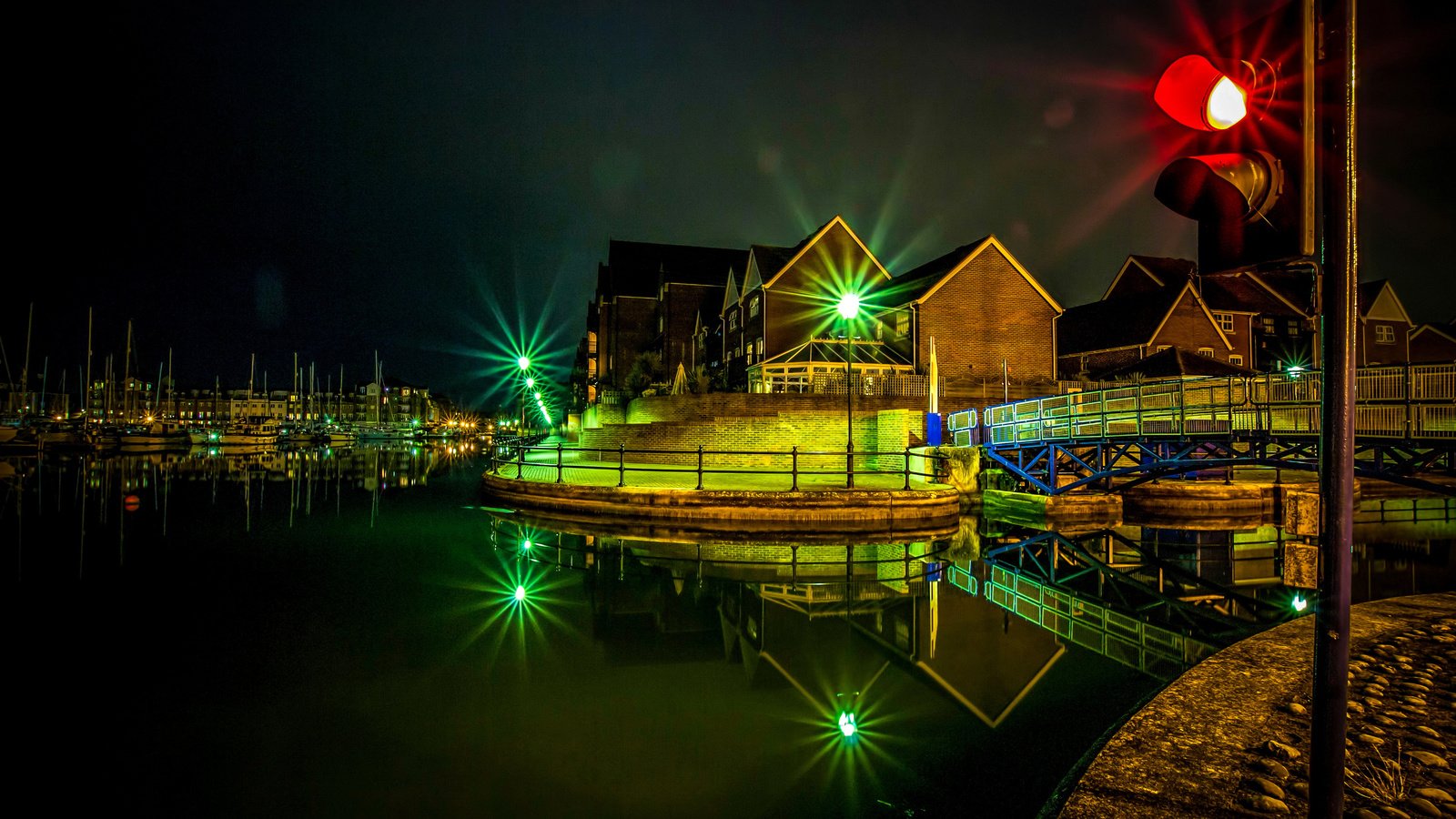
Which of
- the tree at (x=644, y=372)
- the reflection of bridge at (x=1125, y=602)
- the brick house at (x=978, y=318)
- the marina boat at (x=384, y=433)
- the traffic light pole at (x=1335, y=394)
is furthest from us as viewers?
the marina boat at (x=384, y=433)

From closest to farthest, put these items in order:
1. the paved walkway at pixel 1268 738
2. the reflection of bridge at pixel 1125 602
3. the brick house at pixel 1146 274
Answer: the paved walkway at pixel 1268 738 < the reflection of bridge at pixel 1125 602 < the brick house at pixel 1146 274

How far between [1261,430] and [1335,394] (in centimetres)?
1447

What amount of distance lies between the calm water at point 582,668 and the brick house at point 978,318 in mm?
20790

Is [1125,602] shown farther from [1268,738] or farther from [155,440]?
[155,440]

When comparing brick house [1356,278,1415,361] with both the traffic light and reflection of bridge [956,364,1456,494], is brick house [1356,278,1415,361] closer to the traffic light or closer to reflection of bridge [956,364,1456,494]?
reflection of bridge [956,364,1456,494]

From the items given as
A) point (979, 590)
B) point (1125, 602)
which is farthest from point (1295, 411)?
point (979, 590)

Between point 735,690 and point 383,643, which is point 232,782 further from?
point 735,690

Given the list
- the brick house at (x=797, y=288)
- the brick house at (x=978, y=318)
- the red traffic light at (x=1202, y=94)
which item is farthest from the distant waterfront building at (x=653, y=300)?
the red traffic light at (x=1202, y=94)

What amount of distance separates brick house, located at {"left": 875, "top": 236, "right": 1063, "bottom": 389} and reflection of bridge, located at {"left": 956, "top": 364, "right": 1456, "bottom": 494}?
37.6ft

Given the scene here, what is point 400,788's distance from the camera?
458 centimetres

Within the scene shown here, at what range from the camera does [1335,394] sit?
2305 mm

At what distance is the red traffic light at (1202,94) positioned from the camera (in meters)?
2.52

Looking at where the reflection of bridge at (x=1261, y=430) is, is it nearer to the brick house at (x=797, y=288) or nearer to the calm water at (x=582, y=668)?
the calm water at (x=582, y=668)

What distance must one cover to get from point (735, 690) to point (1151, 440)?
13873 mm
